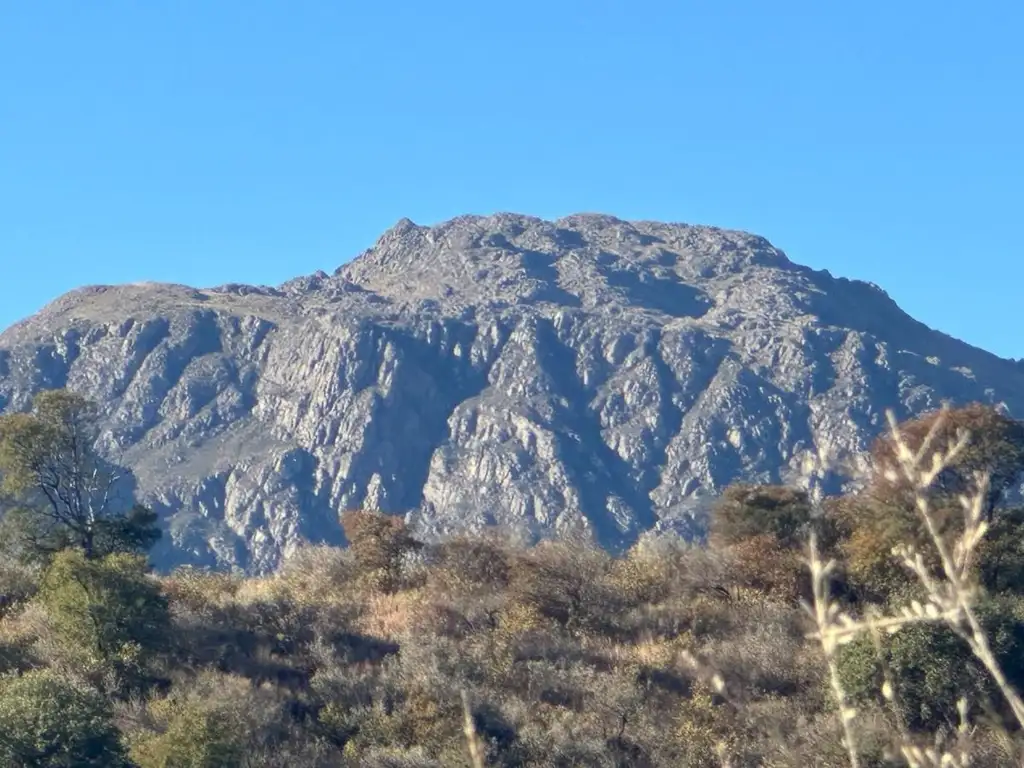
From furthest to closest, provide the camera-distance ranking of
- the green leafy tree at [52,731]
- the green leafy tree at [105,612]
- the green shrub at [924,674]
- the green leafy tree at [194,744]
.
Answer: the green leafy tree at [105,612], the green shrub at [924,674], the green leafy tree at [194,744], the green leafy tree at [52,731]

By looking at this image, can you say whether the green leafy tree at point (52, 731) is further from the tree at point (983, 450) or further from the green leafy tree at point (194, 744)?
the tree at point (983, 450)

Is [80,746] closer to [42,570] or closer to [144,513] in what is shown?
[42,570]

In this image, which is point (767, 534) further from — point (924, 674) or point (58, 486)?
point (58, 486)

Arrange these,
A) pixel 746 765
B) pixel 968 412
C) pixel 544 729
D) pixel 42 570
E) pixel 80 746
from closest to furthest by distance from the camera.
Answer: pixel 80 746 → pixel 746 765 → pixel 544 729 → pixel 42 570 → pixel 968 412

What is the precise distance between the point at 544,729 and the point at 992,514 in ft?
41.9

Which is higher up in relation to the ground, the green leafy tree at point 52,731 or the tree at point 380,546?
the tree at point 380,546

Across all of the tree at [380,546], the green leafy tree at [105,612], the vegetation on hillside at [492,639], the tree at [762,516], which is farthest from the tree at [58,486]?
the tree at [762,516]

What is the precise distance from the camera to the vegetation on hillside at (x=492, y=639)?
26719 millimetres

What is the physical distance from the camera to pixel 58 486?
119 feet

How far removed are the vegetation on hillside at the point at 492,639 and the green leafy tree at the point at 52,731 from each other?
0.04 metres

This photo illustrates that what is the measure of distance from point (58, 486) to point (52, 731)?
44.7ft

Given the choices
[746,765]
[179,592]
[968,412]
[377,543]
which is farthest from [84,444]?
[968,412]

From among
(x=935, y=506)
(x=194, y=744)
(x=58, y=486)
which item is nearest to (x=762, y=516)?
(x=935, y=506)

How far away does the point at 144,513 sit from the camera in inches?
1481
